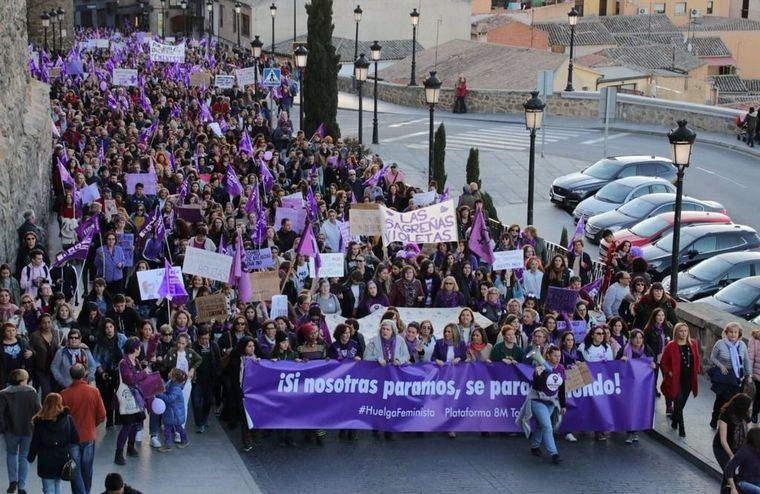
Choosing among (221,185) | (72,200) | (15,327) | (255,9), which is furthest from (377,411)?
(255,9)

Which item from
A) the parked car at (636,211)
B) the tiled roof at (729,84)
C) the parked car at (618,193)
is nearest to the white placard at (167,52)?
the parked car at (618,193)

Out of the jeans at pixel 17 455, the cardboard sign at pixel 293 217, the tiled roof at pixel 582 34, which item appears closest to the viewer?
the jeans at pixel 17 455

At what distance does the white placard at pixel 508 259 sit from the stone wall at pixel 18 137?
278 inches

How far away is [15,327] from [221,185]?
10644mm

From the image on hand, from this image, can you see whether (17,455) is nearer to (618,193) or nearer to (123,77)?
(618,193)

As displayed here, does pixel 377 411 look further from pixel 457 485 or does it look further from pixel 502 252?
pixel 502 252

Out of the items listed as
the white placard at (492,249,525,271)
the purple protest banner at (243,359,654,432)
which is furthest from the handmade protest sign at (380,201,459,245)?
the purple protest banner at (243,359,654,432)

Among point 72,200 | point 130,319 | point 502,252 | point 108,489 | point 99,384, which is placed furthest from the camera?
point 72,200

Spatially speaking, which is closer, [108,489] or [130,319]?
[108,489]

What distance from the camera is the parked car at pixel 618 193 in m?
29.1

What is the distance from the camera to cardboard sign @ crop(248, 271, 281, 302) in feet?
54.1

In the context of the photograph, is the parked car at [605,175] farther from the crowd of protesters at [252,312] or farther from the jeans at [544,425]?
the jeans at [544,425]

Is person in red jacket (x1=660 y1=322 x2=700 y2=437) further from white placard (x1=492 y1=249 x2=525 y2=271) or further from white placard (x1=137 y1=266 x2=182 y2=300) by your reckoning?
white placard (x1=137 y1=266 x2=182 y2=300)

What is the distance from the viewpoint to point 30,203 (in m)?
21.7
